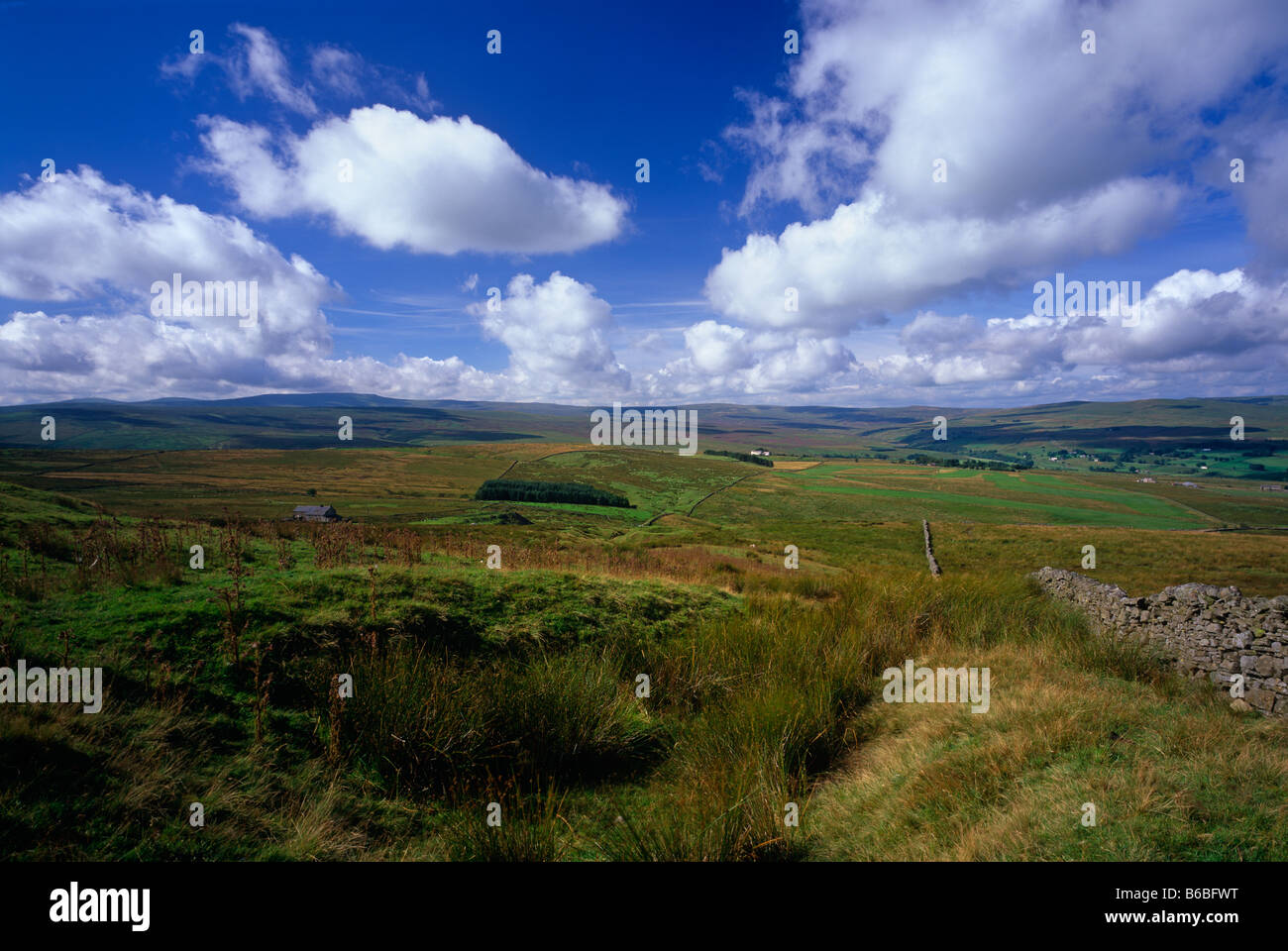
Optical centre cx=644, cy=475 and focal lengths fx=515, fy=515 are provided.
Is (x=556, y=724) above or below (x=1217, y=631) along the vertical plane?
above

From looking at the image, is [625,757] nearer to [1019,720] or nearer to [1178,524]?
[1019,720]

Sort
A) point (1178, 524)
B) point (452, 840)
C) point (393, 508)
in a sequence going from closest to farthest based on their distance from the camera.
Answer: point (452, 840)
point (393, 508)
point (1178, 524)

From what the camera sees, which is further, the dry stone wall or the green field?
the dry stone wall

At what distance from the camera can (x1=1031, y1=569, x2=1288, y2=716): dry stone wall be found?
285 inches

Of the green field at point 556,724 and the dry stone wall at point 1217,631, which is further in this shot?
the dry stone wall at point 1217,631

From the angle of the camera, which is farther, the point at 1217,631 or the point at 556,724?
the point at 1217,631

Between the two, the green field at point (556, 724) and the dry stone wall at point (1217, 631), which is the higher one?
the green field at point (556, 724)

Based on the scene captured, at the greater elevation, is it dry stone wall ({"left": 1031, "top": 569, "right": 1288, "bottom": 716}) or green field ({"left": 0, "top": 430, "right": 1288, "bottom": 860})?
green field ({"left": 0, "top": 430, "right": 1288, "bottom": 860})

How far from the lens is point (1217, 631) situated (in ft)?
30.1

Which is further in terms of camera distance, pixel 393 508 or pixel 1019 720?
pixel 393 508

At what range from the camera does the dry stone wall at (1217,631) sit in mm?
7246
